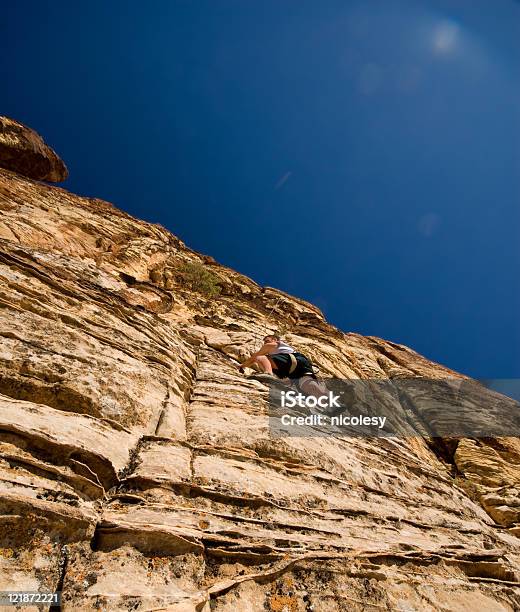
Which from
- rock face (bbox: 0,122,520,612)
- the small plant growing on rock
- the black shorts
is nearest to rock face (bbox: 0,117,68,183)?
the small plant growing on rock

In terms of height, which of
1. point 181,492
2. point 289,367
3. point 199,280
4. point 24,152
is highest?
point 24,152

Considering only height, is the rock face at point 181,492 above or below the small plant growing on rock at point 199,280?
below

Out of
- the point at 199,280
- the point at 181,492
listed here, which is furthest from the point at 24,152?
the point at 181,492

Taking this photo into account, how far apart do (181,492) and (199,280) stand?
14612 millimetres

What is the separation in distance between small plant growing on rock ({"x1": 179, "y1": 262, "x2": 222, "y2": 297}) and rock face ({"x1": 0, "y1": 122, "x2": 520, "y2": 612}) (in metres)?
7.78

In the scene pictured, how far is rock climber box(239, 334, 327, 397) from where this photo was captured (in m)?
9.66

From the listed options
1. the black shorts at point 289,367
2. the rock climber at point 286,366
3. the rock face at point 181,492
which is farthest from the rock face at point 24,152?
the black shorts at point 289,367

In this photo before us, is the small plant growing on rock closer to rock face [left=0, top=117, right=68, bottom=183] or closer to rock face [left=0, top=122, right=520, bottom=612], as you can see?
rock face [left=0, top=122, right=520, bottom=612]

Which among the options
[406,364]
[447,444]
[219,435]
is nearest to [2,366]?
[219,435]

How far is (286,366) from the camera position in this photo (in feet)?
32.9

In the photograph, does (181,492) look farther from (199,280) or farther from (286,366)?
(199,280)

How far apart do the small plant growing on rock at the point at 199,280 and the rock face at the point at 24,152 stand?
625 inches

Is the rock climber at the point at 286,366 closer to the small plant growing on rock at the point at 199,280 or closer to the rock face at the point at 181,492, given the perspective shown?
the rock face at the point at 181,492

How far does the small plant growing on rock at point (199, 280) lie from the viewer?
58.5ft
